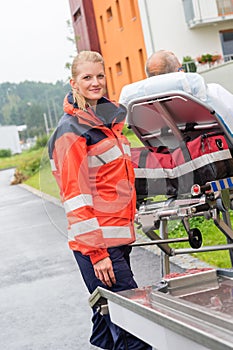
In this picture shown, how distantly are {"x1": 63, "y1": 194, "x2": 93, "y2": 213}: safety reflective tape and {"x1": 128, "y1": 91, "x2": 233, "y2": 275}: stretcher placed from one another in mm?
602

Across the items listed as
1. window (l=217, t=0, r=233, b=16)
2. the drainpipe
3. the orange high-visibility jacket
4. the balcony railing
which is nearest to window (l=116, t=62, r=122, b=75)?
the drainpipe

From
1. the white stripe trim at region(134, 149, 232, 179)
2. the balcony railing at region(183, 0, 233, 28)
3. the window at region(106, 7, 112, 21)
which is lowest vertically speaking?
the white stripe trim at region(134, 149, 232, 179)

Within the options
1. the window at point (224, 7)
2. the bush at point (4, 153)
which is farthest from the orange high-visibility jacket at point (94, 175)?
the bush at point (4, 153)

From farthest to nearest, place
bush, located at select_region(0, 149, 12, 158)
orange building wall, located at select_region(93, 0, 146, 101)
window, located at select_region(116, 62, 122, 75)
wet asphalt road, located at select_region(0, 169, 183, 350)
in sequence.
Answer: bush, located at select_region(0, 149, 12, 158), window, located at select_region(116, 62, 122, 75), orange building wall, located at select_region(93, 0, 146, 101), wet asphalt road, located at select_region(0, 169, 183, 350)

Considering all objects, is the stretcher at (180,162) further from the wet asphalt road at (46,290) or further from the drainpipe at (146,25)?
the drainpipe at (146,25)

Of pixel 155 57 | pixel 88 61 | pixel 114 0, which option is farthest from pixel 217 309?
pixel 114 0

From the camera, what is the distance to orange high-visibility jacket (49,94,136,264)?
408 cm

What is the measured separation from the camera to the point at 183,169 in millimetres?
4770

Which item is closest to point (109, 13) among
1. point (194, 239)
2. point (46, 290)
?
point (46, 290)

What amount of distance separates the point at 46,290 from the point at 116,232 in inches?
173

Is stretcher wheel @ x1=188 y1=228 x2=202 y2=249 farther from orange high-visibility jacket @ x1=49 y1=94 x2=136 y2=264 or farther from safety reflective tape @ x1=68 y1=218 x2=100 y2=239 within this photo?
safety reflective tape @ x1=68 y1=218 x2=100 y2=239

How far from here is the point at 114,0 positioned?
3497cm

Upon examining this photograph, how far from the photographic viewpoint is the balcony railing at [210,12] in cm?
3003

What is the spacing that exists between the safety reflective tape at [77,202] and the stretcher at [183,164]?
602 mm
